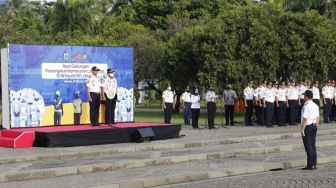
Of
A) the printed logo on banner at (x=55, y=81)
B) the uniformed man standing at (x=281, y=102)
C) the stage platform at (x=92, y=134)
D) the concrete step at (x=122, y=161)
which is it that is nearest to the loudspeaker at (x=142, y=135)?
the stage platform at (x=92, y=134)

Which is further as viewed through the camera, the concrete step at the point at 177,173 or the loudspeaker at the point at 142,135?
the loudspeaker at the point at 142,135

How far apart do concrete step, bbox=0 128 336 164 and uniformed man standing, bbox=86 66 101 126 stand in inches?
65.5

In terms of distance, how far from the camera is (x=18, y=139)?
18359 millimetres

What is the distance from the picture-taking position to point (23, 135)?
18.4 metres

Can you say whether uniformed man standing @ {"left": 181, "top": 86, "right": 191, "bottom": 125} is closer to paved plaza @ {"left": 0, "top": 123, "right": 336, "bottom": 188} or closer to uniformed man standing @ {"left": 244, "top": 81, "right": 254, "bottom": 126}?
uniformed man standing @ {"left": 244, "top": 81, "right": 254, "bottom": 126}

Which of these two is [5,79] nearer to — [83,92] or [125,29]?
[83,92]

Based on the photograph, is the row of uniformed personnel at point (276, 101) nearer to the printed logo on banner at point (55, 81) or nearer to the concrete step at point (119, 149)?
the concrete step at point (119, 149)

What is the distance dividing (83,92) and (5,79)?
2.94m

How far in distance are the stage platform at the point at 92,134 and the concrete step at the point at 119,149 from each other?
1.39ft

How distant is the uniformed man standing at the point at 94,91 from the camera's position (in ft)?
65.6

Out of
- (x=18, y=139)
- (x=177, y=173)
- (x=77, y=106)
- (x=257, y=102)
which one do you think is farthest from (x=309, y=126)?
(x=257, y=102)

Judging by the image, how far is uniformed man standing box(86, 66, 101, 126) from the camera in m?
20.0

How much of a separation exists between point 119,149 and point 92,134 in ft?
5.04

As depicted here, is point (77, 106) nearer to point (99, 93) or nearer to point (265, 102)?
point (99, 93)
